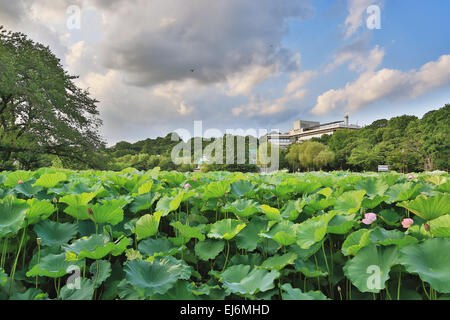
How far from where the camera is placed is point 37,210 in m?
1.16

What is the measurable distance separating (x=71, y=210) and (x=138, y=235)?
366 millimetres

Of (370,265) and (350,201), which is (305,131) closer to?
(350,201)

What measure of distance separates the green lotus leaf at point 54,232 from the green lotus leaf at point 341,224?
106cm

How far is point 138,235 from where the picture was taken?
1161 millimetres

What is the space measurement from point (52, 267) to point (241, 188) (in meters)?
1.05

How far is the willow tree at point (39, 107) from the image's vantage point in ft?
46.4

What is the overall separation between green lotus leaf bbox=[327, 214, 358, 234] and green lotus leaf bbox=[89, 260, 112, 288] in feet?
2.67

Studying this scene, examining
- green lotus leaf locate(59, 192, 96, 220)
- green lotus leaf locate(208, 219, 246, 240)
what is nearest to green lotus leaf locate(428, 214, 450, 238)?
green lotus leaf locate(208, 219, 246, 240)

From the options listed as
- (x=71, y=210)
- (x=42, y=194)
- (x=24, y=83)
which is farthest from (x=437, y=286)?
(x=24, y=83)

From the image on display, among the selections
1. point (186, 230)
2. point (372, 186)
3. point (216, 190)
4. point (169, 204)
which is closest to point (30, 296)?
point (186, 230)

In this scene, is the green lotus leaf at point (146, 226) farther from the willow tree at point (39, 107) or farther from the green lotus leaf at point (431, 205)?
the willow tree at point (39, 107)

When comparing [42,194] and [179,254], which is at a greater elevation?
[42,194]
